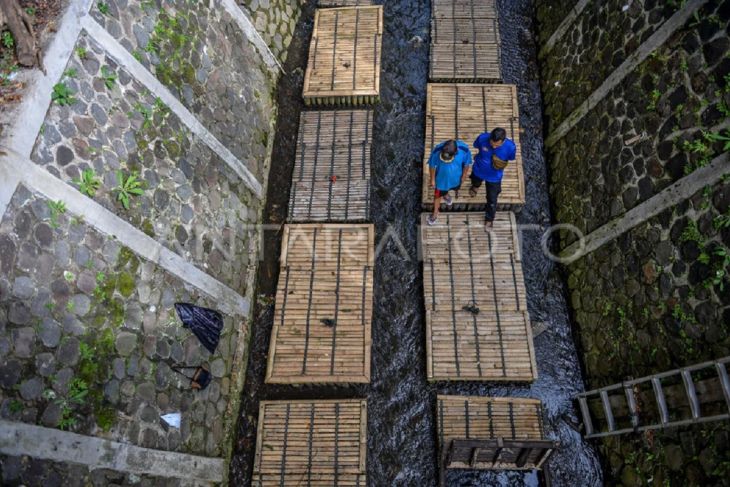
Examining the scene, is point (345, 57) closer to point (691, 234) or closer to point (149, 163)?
point (149, 163)

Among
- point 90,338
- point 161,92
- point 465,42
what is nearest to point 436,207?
point 465,42

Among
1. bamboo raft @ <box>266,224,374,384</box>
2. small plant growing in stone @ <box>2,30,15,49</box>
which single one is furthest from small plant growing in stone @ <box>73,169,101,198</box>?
bamboo raft @ <box>266,224,374,384</box>

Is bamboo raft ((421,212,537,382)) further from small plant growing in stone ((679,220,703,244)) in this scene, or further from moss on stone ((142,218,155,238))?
moss on stone ((142,218,155,238))

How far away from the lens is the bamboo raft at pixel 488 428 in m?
8.02

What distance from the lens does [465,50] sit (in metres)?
11.7

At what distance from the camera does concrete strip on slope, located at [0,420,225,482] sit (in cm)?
549

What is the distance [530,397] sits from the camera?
900 centimetres

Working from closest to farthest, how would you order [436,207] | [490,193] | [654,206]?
[654,206] → [490,193] → [436,207]

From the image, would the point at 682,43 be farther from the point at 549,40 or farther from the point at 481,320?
the point at 481,320

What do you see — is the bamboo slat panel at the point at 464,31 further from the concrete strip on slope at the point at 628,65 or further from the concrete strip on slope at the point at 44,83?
the concrete strip on slope at the point at 44,83

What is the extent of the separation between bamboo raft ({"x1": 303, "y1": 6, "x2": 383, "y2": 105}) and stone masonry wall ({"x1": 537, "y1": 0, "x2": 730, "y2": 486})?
4.39 meters

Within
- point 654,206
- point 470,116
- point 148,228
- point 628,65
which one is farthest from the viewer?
point 470,116

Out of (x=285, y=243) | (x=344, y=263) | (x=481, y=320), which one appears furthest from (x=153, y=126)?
(x=481, y=320)

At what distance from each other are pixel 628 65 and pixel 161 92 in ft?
26.1
